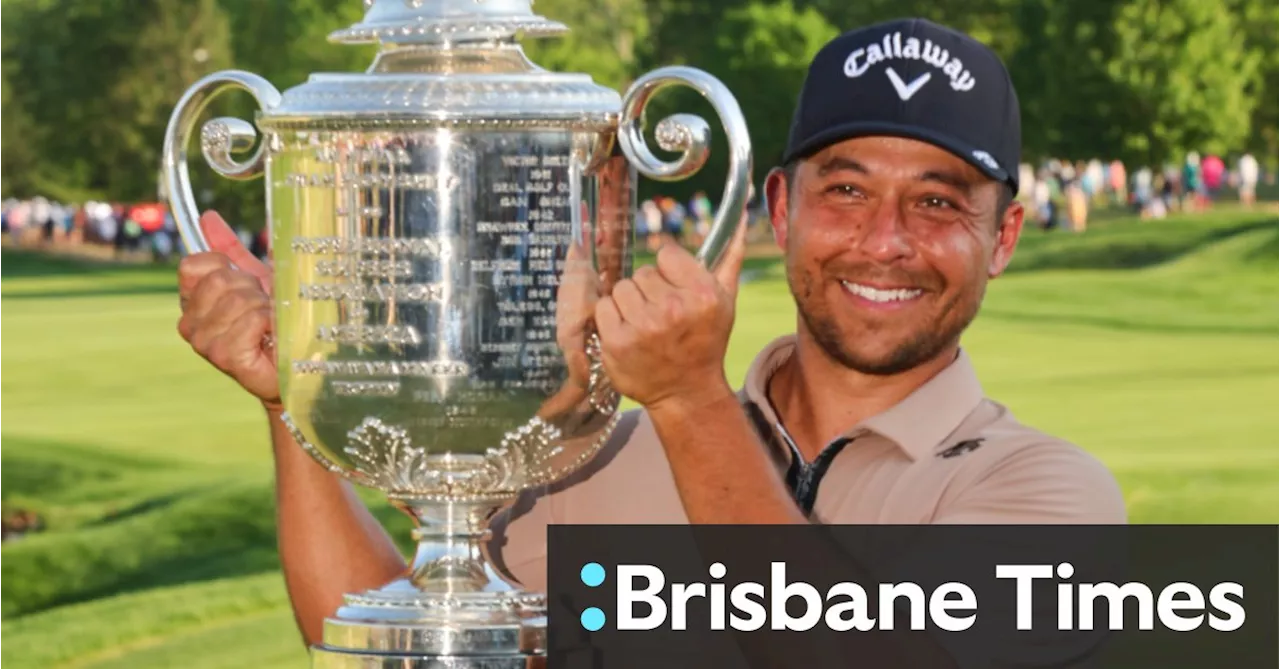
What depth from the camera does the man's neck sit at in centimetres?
351

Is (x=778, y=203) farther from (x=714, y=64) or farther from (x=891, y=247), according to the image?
(x=714, y=64)

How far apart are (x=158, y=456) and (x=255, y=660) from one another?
1005cm

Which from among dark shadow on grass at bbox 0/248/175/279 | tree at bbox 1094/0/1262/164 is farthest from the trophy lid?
tree at bbox 1094/0/1262/164

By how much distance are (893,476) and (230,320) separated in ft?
2.82

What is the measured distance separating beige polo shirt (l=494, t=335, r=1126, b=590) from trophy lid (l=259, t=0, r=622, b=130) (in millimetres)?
676

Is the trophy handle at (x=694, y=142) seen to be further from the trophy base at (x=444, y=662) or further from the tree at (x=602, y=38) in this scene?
the tree at (x=602, y=38)

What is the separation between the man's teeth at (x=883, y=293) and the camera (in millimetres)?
3301

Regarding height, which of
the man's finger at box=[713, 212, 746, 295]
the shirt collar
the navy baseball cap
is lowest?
the shirt collar

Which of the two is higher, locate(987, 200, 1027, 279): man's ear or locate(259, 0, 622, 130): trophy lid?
locate(259, 0, 622, 130): trophy lid

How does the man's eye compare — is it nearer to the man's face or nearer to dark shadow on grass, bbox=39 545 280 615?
the man's face

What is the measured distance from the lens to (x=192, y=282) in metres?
3.28

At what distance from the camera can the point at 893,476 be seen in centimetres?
339

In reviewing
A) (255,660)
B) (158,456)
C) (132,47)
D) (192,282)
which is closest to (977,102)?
(192,282)

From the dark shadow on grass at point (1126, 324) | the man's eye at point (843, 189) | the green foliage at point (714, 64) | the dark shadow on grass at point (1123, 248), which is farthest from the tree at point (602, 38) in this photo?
the man's eye at point (843, 189)
